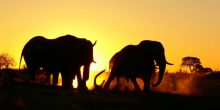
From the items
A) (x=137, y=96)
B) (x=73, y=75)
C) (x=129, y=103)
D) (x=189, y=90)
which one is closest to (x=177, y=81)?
(x=189, y=90)

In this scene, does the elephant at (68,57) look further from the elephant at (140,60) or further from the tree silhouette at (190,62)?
the tree silhouette at (190,62)

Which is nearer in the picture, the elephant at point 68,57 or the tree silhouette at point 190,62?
the elephant at point 68,57

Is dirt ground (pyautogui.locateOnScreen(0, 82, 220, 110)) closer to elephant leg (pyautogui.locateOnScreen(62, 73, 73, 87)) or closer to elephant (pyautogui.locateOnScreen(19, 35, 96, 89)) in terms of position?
elephant leg (pyautogui.locateOnScreen(62, 73, 73, 87))

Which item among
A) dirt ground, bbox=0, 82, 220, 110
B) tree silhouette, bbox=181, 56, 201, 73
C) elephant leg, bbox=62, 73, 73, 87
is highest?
tree silhouette, bbox=181, 56, 201, 73

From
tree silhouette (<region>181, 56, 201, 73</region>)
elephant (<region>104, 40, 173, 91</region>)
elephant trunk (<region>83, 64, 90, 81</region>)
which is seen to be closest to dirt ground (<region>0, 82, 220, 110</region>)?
elephant trunk (<region>83, 64, 90, 81</region>)

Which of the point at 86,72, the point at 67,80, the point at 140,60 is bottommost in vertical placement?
the point at 67,80

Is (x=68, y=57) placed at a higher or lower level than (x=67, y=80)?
higher

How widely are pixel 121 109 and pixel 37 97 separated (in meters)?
2.75

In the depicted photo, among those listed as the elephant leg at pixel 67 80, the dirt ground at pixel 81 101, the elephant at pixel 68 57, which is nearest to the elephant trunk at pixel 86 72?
the elephant at pixel 68 57

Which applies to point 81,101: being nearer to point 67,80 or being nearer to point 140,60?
point 67,80

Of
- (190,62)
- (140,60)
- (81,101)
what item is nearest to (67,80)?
(140,60)

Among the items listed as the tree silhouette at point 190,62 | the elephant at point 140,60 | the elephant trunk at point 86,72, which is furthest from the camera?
the tree silhouette at point 190,62

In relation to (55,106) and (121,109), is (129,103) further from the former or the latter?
(55,106)

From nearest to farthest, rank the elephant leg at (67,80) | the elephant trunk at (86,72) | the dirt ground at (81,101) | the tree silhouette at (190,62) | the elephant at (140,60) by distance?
the dirt ground at (81,101) → the elephant leg at (67,80) → the elephant trunk at (86,72) → the elephant at (140,60) → the tree silhouette at (190,62)
